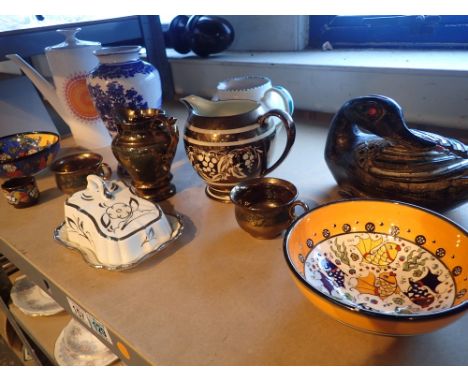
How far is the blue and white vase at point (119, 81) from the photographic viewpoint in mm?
742

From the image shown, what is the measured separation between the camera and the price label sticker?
437 mm

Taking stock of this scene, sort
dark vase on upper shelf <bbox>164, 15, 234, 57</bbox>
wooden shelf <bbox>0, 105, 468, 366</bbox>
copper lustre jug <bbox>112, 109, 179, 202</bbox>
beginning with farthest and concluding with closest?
dark vase on upper shelf <bbox>164, 15, 234, 57</bbox> → copper lustre jug <bbox>112, 109, 179, 202</bbox> → wooden shelf <bbox>0, 105, 468, 366</bbox>

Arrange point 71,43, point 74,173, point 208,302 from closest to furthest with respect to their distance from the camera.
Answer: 1. point 208,302
2. point 74,173
3. point 71,43

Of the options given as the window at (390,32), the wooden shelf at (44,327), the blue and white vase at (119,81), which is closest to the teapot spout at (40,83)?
the blue and white vase at (119,81)

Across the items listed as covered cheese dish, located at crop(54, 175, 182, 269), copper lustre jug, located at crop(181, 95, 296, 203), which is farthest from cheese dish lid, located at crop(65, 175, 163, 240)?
copper lustre jug, located at crop(181, 95, 296, 203)

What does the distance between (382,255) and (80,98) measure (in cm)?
72

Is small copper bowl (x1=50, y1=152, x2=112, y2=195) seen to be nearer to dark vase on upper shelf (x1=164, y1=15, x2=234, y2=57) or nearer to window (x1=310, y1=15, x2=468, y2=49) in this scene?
dark vase on upper shelf (x1=164, y1=15, x2=234, y2=57)

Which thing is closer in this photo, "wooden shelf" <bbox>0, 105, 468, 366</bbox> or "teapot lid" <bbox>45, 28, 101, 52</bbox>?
"wooden shelf" <bbox>0, 105, 468, 366</bbox>

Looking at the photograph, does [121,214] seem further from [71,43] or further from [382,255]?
[71,43]

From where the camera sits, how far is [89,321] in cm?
46

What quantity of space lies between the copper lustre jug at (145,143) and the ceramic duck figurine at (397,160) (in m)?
0.29

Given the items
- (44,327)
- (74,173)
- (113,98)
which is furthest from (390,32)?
(44,327)

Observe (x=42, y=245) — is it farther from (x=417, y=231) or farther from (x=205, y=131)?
(x=417, y=231)

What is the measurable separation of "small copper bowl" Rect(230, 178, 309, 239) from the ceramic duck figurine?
0.11 meters
